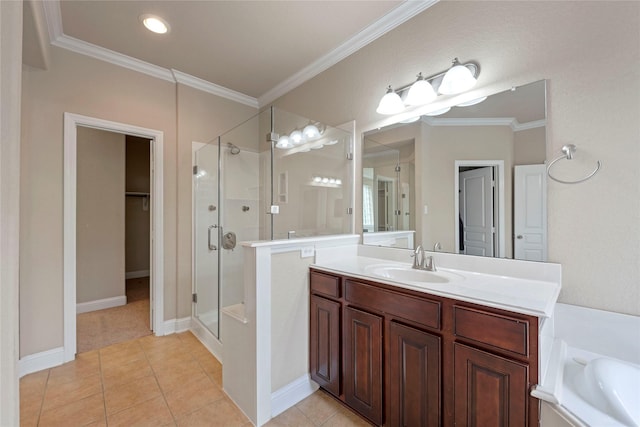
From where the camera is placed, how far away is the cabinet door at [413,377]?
4.00ft

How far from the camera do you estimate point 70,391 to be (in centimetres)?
185

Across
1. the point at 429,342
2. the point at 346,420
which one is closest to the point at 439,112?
the point at 429,342

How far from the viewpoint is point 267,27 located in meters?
2.12

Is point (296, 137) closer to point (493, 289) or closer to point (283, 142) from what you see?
point (283, 142)

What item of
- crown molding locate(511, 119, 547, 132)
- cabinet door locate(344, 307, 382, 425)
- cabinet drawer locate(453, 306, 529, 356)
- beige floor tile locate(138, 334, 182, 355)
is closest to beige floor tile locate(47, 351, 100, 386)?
beige floor tile locate(138, 334, 182, 355)

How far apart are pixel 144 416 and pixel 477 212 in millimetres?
2383

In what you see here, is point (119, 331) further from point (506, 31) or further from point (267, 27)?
point (506, 31)

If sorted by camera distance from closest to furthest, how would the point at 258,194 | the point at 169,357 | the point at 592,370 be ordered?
1. the point at 592,370
2. the point at 169,357
3. the point at 258,194

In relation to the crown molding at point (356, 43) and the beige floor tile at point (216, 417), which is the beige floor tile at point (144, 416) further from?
the crown molding at point (356, 43)

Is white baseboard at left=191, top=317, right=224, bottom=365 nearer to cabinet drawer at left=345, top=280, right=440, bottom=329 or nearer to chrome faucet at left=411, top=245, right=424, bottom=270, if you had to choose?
cabinet drawer at left=345, top=280, right=440, bottom=329

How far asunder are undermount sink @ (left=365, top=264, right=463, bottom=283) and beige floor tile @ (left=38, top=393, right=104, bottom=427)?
1.89 m

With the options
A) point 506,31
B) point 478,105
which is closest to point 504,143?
point 478,105

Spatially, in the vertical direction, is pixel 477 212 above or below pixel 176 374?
above

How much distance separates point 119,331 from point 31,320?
31.4 inches
